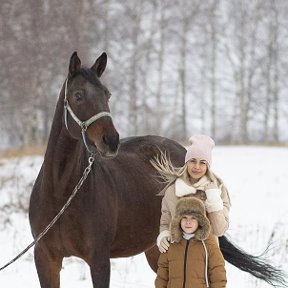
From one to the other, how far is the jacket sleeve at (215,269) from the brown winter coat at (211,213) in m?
0.11

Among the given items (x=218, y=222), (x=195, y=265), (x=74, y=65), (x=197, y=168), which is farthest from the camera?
(x=74, y=65)

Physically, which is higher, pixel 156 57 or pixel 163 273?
pixel 156 57

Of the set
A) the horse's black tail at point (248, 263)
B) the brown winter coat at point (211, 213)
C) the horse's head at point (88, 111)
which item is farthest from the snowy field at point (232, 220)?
the horse's head at point (88, 111)

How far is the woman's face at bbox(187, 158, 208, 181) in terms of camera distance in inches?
140

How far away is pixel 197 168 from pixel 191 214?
32cm

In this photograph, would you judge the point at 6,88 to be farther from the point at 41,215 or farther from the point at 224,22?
the point at 224,22

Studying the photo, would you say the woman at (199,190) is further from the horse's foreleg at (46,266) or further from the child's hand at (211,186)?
the horse's foreleg at (46,266)

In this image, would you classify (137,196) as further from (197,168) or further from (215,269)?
(215,269)

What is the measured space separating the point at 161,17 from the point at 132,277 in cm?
1895

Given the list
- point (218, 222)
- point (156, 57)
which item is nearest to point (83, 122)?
point (218, 222)

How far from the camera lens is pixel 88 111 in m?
3.78

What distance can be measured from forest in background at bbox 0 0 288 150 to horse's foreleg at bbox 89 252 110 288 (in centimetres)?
1168

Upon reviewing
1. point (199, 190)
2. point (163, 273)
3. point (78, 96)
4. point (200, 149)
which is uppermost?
point (78, 96)

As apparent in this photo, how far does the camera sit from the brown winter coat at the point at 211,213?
3465mm
